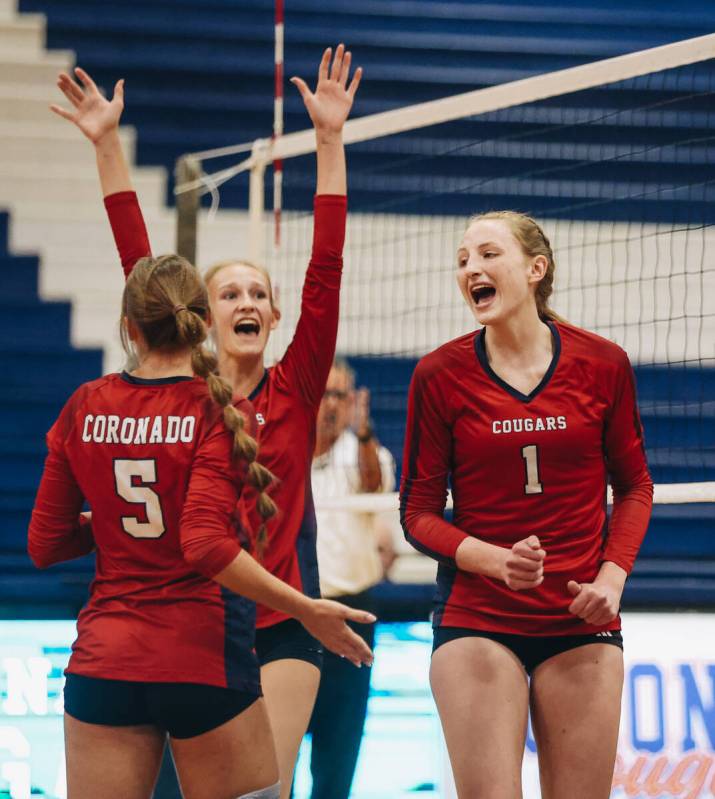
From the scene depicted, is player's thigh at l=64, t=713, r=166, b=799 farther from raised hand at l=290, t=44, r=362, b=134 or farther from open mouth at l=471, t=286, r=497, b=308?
raised hand at l=290, t=44, r=362, b=134

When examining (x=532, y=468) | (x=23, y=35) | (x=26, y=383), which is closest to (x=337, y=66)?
(x=532, y=468)

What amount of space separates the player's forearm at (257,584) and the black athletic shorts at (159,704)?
0.21 m

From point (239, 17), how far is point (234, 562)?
6.47 meters

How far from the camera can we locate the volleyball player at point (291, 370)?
309 cm

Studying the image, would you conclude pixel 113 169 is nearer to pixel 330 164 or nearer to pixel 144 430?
pixel 330 164

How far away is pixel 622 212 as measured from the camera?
7.70 meters

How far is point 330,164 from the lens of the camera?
10.3 feet

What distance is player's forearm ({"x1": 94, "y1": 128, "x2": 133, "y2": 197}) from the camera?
127 inches

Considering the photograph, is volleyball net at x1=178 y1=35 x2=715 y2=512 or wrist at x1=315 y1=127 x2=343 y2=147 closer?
wrist at x1=315 y1=127 x2=343 y2=147

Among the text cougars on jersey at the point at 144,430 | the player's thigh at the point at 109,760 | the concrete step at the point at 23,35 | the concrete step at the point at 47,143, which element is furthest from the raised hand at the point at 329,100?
the concrete step at the point at 23,35

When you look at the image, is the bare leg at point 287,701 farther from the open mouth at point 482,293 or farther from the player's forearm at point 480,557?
the open mouth at point 482,293

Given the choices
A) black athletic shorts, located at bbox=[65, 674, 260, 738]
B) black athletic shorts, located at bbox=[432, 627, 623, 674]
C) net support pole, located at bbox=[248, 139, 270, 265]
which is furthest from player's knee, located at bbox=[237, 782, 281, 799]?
net support pole, located at bbox=[248, 139, 270, 265]

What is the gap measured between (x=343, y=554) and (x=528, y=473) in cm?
250

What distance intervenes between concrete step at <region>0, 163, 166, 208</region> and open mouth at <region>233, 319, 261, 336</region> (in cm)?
477
